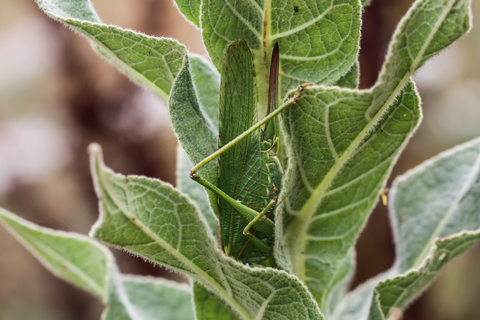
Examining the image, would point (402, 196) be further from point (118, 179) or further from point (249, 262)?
point (118, 179)

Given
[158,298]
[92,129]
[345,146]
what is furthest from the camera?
[92,129]

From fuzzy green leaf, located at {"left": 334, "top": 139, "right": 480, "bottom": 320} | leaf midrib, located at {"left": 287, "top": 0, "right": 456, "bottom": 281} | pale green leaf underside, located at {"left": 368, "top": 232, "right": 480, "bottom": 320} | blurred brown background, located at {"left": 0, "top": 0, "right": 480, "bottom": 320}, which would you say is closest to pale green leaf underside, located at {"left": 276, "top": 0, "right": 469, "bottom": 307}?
leaf midrib, located at {"left": 287, "top": 0, "right": 456, "bottom": 281}

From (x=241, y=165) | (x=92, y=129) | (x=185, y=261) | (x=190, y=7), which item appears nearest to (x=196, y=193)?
(x=241, y=165)

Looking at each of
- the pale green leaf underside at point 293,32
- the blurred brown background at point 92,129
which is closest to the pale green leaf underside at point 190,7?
the pale green leaf underside at point 293,32

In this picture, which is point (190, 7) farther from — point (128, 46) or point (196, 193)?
point (196, 193)

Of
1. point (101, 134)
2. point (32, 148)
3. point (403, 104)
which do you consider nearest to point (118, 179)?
point (403, 104)
